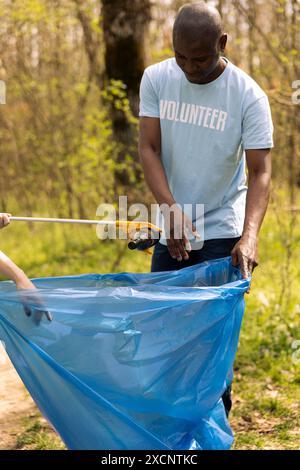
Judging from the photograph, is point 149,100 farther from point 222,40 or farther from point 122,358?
point 122,358

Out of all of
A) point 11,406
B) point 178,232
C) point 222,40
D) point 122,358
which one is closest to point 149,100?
point 222,40

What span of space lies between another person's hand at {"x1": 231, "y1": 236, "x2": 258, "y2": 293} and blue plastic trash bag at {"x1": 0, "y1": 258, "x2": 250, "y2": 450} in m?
0.14

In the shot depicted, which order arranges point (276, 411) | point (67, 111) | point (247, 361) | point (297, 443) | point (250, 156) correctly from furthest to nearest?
point (67, 111) < point (247, 361) < point (276, 411) < point (297, 443) < point (250, 156)

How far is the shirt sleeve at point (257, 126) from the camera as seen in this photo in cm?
289

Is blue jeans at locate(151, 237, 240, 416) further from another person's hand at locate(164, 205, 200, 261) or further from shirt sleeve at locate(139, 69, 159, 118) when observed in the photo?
shirt sleeve at locate(139, 69, 159, 118)

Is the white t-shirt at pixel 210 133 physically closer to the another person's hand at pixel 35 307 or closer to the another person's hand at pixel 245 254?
the another person's hand at pixel 245 254

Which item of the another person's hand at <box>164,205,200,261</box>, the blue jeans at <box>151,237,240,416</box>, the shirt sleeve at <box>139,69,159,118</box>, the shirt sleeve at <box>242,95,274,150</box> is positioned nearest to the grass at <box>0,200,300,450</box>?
the blue jeans at <box>151,237,240,416</box>

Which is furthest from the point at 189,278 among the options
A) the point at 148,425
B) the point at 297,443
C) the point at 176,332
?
the point at 297,443

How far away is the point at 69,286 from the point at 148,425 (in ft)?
2.21

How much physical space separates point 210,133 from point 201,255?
518 mm

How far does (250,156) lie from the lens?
2.93m

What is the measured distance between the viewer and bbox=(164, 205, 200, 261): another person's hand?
290 cm

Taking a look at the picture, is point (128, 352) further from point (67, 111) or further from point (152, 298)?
point (67, 111)

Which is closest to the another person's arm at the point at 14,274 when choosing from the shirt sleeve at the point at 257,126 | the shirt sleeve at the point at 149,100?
the shirt sleeve at the point at 149,100
